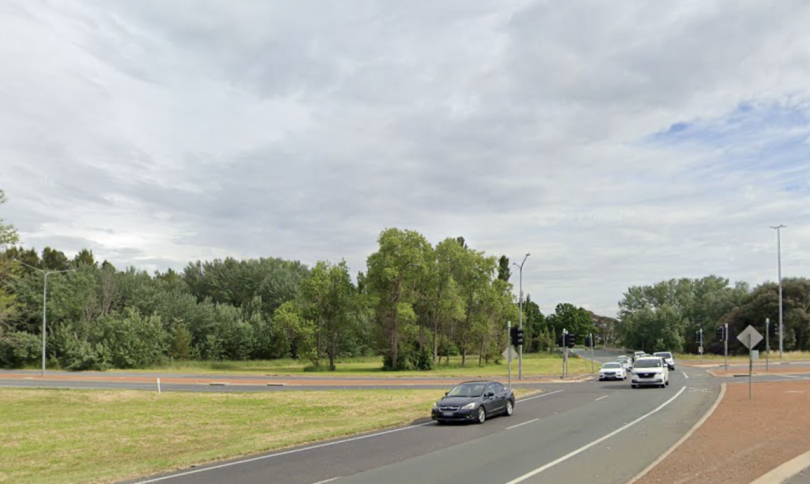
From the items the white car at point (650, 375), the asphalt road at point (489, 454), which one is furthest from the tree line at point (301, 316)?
the asphalt road at point (489, 454)

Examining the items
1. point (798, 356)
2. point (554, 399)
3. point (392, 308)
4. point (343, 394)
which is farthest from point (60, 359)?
point (798, 356)

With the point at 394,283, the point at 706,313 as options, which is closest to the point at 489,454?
the point at 394,283

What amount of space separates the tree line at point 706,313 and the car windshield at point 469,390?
6414 cm

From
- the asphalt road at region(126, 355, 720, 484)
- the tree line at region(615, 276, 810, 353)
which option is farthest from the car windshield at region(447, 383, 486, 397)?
the tree line at region(615, 276, 810, 353)

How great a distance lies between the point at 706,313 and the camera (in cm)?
12900

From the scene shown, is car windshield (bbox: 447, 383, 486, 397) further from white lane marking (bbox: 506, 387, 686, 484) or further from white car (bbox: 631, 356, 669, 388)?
white car (bbox: 631, 356, 669, 388)

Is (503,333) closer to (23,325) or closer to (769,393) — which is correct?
(769,393)

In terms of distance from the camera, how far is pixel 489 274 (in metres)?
74.1

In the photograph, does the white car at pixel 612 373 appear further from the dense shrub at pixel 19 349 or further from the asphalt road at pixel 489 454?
the dense shrub at pixel 19 349

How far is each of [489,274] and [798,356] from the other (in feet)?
132

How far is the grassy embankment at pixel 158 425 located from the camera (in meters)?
14.4

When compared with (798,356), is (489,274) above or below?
above

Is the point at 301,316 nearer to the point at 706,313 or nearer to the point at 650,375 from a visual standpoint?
the point at 650,375

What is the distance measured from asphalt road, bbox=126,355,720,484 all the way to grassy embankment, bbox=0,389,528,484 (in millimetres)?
1585
